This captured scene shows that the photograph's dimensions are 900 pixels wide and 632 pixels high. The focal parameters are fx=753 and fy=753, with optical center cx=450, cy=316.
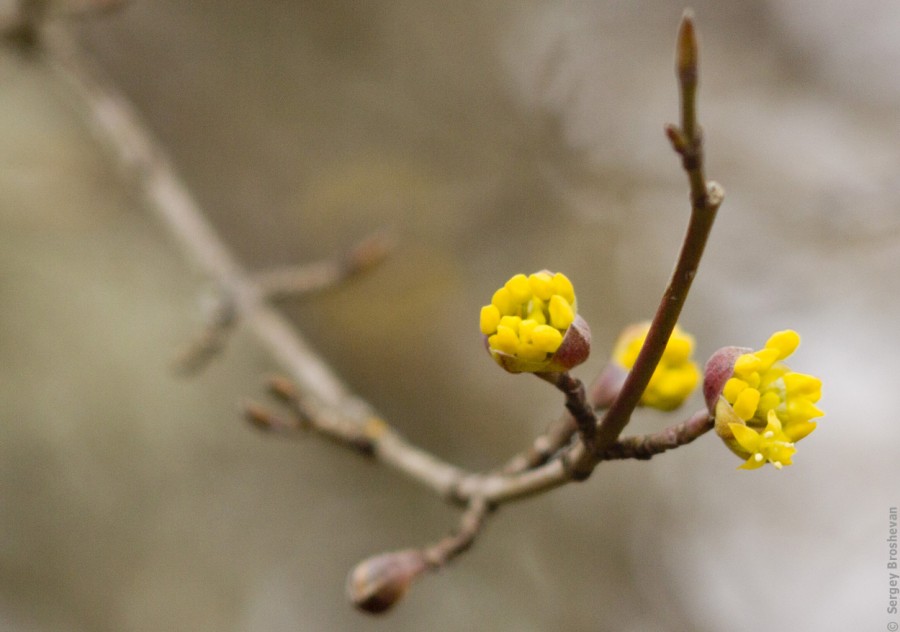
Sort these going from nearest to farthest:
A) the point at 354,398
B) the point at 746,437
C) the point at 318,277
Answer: the point at 746,437 < the point at 354,398 < the point at 318,277

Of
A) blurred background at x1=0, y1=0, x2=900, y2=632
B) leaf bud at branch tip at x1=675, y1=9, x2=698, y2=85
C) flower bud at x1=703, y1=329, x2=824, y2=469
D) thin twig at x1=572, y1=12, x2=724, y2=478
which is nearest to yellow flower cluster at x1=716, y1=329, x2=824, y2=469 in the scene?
flower bud at x1=703, y1=329, x2=824, y2=469

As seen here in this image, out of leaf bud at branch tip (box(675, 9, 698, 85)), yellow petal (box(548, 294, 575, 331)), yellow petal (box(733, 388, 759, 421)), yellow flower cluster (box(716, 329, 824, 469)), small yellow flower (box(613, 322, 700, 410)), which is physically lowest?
small yellow flower (box(613, 322, 700, 410))

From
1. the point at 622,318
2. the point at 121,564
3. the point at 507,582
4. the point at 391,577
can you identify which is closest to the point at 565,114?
the point at 622,318

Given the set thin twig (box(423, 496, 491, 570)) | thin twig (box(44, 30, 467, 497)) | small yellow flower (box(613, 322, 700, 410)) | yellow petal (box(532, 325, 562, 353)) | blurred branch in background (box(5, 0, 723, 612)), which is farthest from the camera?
thin twig (box(44, 30, 467, 497))

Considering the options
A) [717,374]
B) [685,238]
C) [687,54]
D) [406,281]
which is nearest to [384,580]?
[717,374]

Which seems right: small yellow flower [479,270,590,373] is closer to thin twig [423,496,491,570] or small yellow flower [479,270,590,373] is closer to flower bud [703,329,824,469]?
flower bud [703,329,824,469]

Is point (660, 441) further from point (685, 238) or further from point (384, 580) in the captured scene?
point (384, 580)
